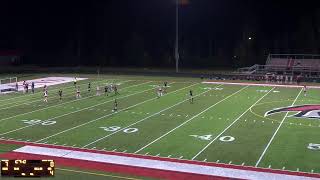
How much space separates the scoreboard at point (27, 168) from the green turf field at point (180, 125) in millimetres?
8773

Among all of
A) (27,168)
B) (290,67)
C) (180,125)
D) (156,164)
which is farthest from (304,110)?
(290,67)

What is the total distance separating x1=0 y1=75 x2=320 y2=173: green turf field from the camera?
17953mm

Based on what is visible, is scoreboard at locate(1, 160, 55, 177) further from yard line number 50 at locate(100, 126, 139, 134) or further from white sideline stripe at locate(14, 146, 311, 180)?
yard line number 50 at locate(100, 126, 139, 134)

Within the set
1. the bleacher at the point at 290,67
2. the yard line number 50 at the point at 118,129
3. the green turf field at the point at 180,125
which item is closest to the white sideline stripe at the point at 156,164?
the green turf field at the point at 180,125

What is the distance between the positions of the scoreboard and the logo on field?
19.0 metres

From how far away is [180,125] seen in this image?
2339 centimetres

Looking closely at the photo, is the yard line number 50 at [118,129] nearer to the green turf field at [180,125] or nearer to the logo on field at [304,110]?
the green turf field at [180,125]

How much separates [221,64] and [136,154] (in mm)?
53095

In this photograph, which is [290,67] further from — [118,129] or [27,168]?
[27,168]

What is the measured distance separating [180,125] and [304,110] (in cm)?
879

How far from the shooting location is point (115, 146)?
61.9 feet

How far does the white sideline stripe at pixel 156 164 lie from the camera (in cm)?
1491

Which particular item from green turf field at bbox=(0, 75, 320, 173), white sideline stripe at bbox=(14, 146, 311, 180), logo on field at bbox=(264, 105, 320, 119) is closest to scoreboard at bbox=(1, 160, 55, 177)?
white sideline stripe at bbox=(14, 146, 311, 180)

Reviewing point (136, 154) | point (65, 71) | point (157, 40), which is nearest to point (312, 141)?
point (136, 154)
